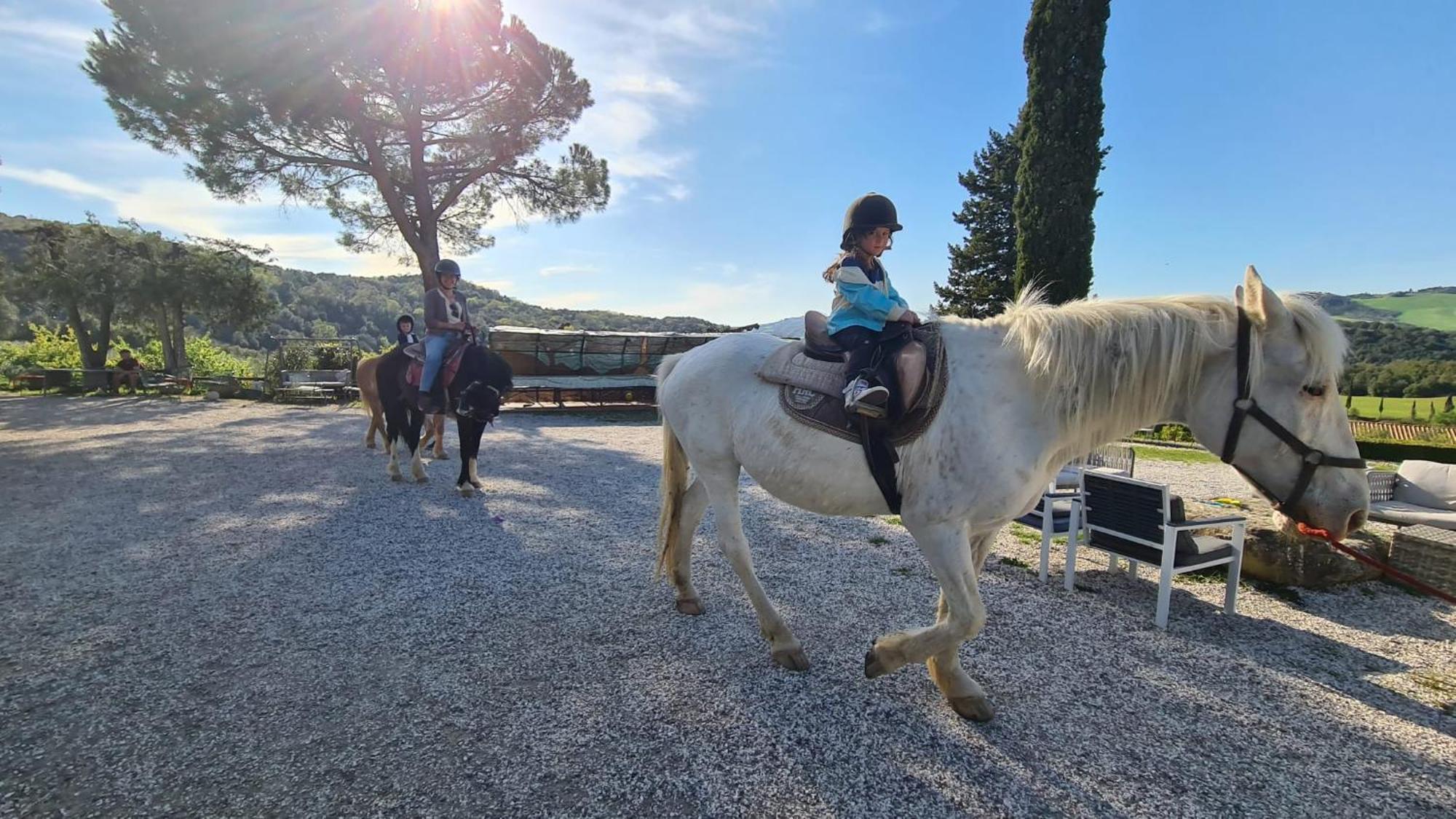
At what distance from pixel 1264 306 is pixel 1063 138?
1369 cm

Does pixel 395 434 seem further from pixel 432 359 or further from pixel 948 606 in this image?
pixel 948 606

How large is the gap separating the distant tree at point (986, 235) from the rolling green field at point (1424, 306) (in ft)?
106

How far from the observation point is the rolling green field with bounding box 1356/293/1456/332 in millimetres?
38500

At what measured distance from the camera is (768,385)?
2984 millimetres

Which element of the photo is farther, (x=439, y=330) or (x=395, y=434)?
(x=395, y=434)

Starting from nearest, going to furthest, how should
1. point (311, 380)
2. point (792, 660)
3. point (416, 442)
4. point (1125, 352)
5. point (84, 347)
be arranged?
point (1125, 352)
point (792, 660)
point (416, 442)
point (311, 380)
point (84, 347)

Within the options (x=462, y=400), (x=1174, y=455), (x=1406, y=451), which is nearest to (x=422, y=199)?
(x=462, y=400)

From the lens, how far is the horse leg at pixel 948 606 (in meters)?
2.40

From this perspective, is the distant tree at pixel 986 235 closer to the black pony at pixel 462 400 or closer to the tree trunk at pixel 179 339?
the black pony at pixel 462 400

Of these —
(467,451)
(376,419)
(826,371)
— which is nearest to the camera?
(826,371)

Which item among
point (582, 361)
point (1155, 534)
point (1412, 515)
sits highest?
point (582, 361)

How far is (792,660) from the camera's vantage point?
9.96 feet

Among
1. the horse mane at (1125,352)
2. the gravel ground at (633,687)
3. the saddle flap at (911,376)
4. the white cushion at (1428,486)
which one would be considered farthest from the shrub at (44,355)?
the white cushion at (1428,486)

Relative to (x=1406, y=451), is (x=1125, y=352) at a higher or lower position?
higher
